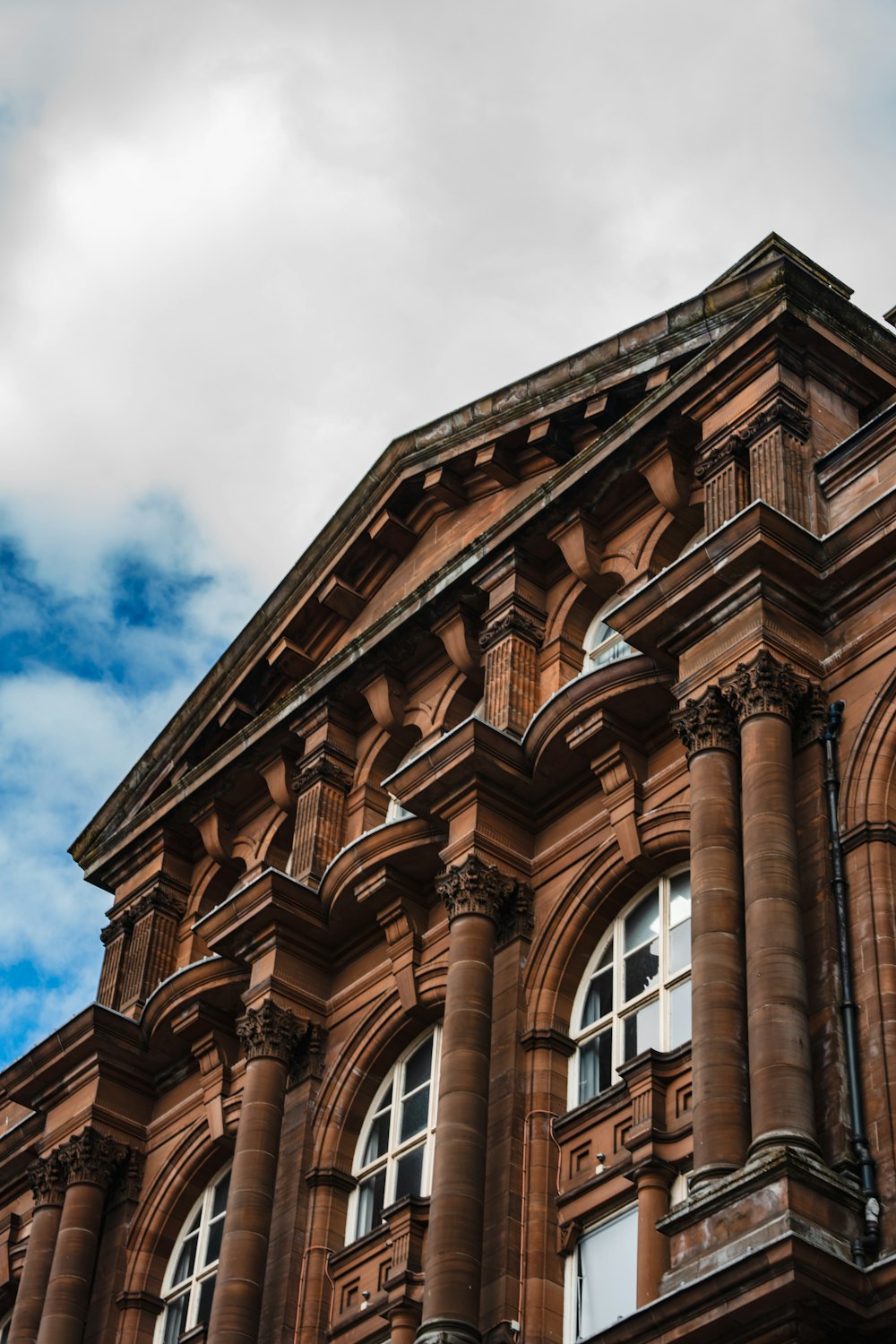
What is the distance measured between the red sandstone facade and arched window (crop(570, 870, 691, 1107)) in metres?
0.07

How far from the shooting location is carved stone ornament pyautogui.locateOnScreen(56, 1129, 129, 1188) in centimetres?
3403

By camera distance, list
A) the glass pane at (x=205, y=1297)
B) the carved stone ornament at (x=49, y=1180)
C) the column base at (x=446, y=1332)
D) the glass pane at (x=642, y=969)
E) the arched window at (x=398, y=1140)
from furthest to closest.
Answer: the carved stone ornament at (x=49, y=1180)
the glass pane at (x=205, y=1297)
the arched window at (x=398, y=1140)
the glass pane at (x=642, y=969)
the column base at (x=446, y=1332)

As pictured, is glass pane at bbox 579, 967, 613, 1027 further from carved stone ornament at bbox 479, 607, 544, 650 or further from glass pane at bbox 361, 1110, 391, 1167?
carved stone ornament at bbox 479, 607, 544, 650

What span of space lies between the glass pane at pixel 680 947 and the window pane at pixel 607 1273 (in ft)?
9.80

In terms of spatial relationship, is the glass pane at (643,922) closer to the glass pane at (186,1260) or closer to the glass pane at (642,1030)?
the glass pane at (642,1030)

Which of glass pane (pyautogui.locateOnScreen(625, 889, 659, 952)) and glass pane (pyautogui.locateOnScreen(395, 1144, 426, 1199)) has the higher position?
glass pane (pyautogui.locateOnScreen(625, 889, 659, 952))

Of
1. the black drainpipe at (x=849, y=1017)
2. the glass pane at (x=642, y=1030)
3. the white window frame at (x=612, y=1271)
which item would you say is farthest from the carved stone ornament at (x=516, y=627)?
the white window frame at (x=612, y=1271)

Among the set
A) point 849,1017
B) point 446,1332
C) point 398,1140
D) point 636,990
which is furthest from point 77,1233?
point 849,1017

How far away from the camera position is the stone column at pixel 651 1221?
2331 centimetres

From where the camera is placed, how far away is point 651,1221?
2405 cm

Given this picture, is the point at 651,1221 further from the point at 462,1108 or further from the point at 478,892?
the point at 478,892

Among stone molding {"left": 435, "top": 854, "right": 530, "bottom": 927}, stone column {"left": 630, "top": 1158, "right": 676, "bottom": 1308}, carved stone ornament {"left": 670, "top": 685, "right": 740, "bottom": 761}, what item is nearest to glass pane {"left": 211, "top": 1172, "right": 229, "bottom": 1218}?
stone molding {"left": 435, "top": 854, "right": 530, "bottom": 927}

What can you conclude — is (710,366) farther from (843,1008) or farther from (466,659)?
(843,1008)

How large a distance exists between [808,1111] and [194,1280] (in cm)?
1382
